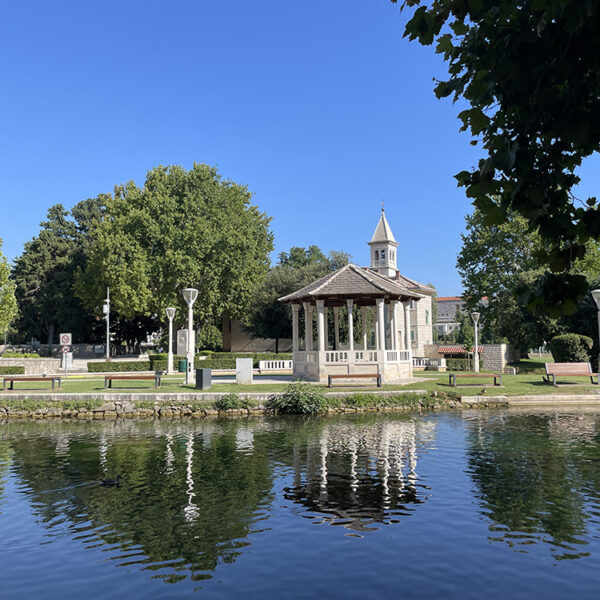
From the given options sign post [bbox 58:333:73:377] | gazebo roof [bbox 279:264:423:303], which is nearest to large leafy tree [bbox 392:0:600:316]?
gazebo roof [bbox 279:264:423:303]

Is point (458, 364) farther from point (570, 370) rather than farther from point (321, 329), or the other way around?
point (321, 329)

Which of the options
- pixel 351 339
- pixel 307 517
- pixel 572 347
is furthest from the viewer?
pixel 572 347

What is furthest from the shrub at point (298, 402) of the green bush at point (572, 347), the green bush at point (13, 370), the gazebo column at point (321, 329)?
the green bush at point (13, 370)

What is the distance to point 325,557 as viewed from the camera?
692 centimetres

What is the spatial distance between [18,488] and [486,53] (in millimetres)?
11110

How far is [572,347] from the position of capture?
31688 mm

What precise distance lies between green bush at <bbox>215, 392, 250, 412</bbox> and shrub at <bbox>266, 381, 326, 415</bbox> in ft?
3.11

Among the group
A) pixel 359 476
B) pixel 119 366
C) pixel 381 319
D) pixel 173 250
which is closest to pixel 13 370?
pixel 119 366

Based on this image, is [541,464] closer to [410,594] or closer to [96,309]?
[410,594]

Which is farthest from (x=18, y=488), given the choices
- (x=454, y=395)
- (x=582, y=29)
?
(x=454, y=395)

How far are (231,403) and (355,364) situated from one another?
810cm

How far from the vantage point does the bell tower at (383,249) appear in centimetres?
5691

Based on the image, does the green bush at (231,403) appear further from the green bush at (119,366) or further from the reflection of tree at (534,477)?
the green bush at (119,366)

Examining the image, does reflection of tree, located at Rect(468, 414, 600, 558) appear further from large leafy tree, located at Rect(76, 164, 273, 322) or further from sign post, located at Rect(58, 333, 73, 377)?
large leafy tree, located at Rect(76, 164, 273, 322)
